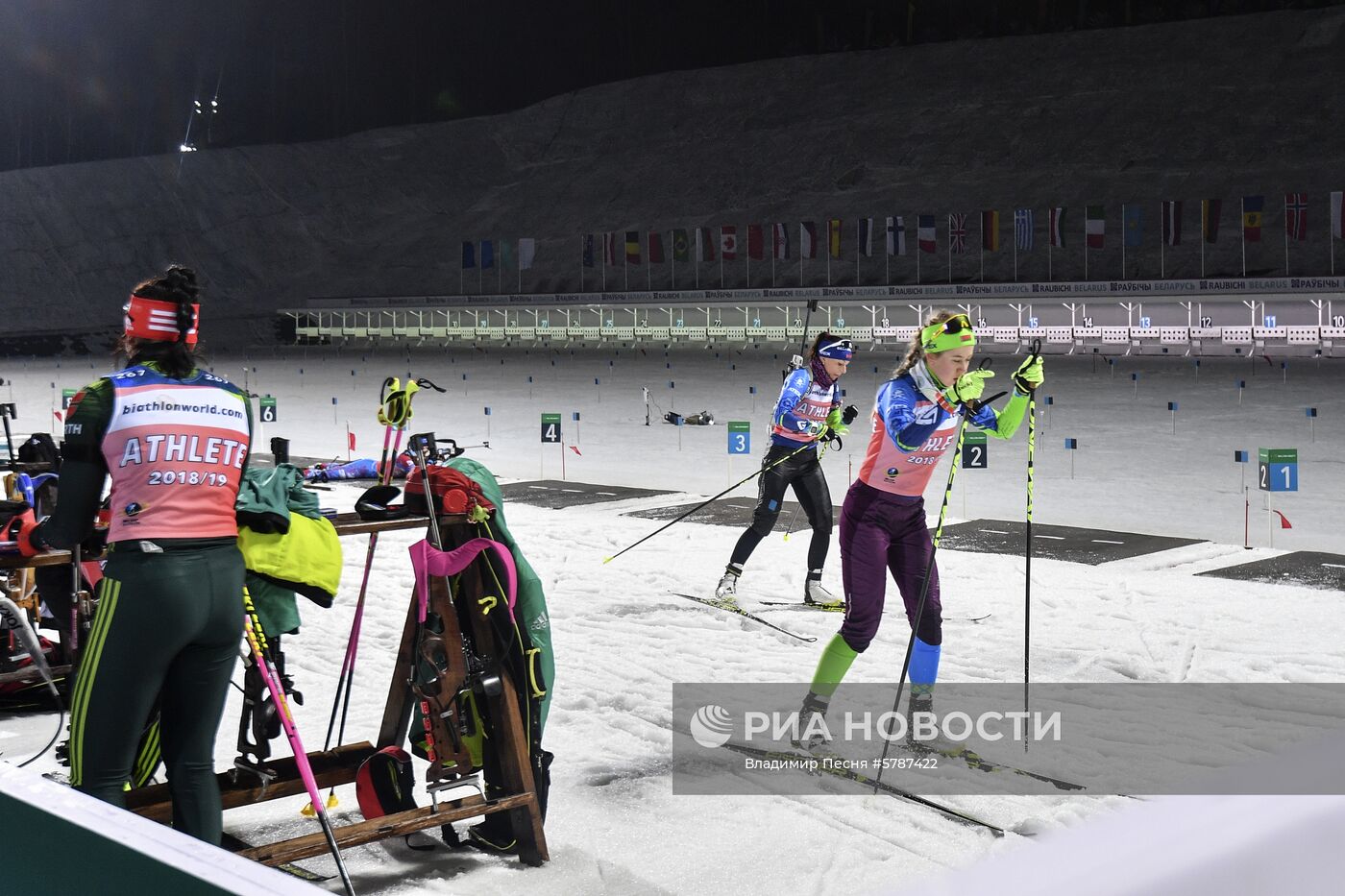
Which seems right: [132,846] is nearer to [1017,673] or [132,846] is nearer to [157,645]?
[157,645]

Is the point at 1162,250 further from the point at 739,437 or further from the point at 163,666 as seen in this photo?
the point at 163,666

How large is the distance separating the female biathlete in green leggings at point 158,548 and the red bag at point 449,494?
83cm

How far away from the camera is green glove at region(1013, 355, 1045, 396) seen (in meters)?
5.84

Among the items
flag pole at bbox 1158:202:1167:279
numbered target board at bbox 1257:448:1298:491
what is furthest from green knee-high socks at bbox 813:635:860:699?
flag pole at bbox 1158:202:1167:279

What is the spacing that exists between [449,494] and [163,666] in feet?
3.87

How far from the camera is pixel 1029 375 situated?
5879 millimetres

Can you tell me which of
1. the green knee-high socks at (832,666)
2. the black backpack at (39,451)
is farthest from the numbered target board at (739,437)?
the green knee-high socks at (832,666)

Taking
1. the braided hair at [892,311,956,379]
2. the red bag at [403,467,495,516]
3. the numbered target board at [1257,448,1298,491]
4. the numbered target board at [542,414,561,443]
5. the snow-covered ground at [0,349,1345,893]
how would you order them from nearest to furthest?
the red bag at [403,467,495,516] → the snow-covered ground at [0,349,1345,893] → the braided hair at [892,311,956,379] → the numbered target board at [1257,448,1298,491] → the numbered target board at [542,414,561,443]

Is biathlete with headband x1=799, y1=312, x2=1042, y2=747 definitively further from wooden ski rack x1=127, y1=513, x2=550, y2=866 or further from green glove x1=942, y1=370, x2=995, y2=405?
wooden ski rack x1=127, y1=513, x2=550, y2=866

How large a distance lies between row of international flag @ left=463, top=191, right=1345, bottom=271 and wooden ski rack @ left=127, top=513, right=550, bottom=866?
54048mm

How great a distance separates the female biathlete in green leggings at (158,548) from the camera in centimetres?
373

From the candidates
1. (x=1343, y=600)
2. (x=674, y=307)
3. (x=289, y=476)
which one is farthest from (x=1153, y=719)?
(x=674, y=307)

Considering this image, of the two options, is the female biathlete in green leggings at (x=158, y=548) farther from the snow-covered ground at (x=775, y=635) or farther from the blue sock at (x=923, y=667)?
the blue sock at (x=923, y=667)

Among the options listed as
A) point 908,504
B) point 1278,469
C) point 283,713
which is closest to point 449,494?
point 283,713
